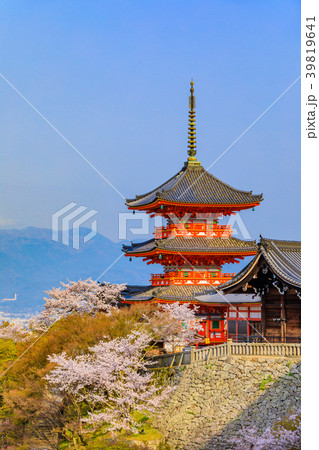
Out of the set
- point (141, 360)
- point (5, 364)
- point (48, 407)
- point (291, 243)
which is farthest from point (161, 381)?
point (5, 364)

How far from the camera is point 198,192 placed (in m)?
45.0

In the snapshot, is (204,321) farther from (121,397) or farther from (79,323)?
(121,397)

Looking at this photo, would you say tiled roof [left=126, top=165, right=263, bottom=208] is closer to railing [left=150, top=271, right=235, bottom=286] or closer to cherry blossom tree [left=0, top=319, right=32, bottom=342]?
railing [left=150, top=271, right=235, bottom=286]

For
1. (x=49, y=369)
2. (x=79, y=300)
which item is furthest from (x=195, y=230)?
(x=49, y=369)

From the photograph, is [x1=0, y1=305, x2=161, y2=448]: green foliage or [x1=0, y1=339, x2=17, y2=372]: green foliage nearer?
[x1=0, y1=305, x2=161, y2=448]: green foliage

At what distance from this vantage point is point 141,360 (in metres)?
28.5

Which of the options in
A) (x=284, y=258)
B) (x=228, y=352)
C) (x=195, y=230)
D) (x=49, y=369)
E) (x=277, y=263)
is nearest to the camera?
(x=228, y=352)

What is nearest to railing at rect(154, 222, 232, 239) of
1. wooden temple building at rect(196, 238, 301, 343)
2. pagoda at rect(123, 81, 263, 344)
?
pagoda at rect(123, 81, 263, 344)

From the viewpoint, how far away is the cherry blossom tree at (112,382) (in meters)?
26.3

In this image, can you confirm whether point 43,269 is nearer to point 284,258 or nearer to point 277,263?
point 284,258

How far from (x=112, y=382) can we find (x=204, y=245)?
17.2m

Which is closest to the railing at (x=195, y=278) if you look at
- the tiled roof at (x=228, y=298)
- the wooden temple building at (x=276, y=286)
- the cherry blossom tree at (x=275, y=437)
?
the tiled roof at (x=228, y=298)

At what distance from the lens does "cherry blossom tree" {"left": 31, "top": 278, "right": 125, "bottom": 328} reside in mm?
42844
